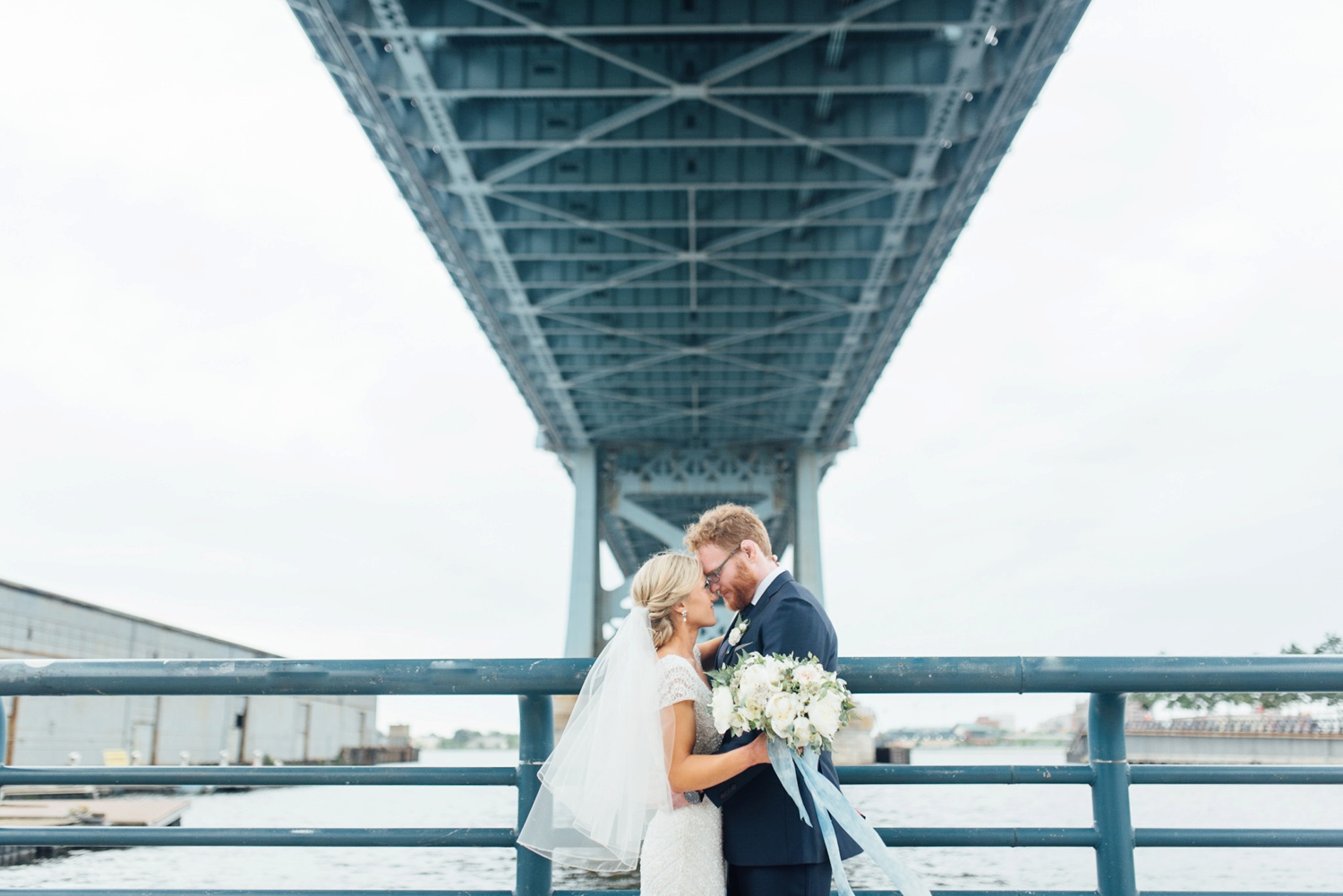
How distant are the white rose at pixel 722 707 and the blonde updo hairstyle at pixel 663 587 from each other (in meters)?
0.28

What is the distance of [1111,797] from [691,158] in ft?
59.2

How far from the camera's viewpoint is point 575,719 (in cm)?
332

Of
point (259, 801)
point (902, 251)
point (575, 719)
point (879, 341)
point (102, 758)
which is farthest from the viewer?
point (259, 801)

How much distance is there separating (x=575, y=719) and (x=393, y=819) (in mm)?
30267

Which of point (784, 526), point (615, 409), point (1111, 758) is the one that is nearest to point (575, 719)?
point (1111, 758)

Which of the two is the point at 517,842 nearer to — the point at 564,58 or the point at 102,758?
the point at 564,58

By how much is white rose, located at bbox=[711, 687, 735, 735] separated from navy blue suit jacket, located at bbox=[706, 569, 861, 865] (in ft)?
0.46

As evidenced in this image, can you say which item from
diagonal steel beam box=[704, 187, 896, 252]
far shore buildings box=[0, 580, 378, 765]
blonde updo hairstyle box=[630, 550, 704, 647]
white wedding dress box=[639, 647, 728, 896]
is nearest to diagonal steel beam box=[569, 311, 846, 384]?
diagonal steel beam box=[704, 187, 896, 252]

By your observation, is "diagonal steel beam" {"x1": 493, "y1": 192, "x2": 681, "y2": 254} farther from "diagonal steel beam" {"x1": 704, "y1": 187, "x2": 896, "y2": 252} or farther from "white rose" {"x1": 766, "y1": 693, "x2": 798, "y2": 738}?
"white rose" {"x1": 766, "y1": 693, "x2": 798, "y2": 738}

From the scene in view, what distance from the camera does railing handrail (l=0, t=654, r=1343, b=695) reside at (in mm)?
3455

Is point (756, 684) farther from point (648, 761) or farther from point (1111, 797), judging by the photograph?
point (1111, 797)

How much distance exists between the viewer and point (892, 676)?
346cm

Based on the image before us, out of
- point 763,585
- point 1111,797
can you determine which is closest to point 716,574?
point 763,585

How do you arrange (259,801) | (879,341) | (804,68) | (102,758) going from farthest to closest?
(259,801), (102,758), (879,341), (804,68)
